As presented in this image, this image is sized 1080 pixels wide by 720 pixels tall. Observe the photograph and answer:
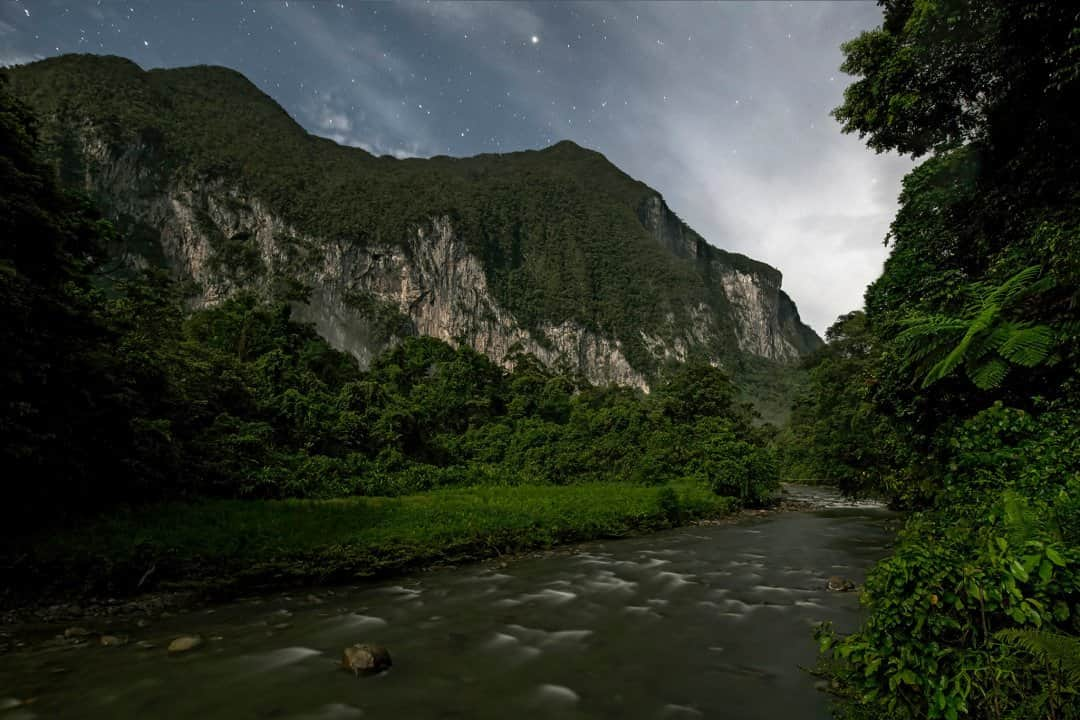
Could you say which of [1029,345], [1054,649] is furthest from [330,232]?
[1054,649]

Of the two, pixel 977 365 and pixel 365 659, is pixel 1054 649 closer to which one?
pixel 365 659

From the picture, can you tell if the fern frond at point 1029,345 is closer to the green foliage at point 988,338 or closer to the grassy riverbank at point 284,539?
the green foliage at point 988,338

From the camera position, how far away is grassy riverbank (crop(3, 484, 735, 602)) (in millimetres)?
8414

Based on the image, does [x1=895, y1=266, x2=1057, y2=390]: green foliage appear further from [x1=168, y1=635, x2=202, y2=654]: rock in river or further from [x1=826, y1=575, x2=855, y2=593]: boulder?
[x1=168, y1=635, x2=202, y2=654]: rock in river

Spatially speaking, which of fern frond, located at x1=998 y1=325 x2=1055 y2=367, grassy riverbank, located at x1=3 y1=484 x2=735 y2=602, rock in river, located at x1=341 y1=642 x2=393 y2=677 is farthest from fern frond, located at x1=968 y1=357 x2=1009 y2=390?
grassy riverbank, located at x1=3 y1=484 x2=735 y2=602

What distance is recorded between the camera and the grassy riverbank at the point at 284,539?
8414mm

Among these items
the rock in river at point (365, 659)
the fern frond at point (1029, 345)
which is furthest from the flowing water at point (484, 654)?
the fern frond at point (1029, 345)

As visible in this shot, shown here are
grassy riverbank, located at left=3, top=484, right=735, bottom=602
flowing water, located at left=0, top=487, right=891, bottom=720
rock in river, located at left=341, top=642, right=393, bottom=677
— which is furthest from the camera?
grassy riverbank, located at left=3, top=484, right=735, bottom=602

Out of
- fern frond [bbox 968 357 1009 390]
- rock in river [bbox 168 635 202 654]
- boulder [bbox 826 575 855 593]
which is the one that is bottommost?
rock in river [bbox 168 635 202 654]

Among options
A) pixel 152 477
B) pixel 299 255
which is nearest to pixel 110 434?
pixel 152 477

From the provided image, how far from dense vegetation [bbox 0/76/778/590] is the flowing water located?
7.35 feet

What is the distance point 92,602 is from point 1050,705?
11111 mm

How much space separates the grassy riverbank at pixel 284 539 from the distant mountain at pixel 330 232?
79.5m

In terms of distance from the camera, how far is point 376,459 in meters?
22.4
